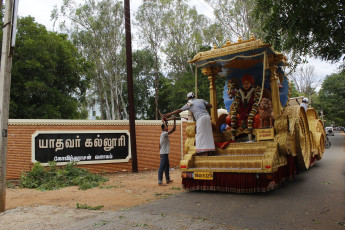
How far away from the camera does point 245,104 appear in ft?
26.1

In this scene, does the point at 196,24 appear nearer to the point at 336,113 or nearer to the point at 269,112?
the point at 269,112

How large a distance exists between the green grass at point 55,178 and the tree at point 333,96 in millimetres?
38597

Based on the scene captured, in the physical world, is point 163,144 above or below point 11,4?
below

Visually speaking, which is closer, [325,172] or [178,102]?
[325,172]

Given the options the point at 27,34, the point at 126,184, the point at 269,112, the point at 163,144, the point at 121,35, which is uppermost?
the point at 121,35

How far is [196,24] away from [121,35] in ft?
23.7

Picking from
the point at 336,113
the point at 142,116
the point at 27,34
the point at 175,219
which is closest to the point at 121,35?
the point at 27,34

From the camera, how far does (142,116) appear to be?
4053 cm

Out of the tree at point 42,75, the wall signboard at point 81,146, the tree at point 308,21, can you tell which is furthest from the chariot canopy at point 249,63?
the tree at point 42,75

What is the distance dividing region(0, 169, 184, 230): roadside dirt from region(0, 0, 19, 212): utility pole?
2.38ft

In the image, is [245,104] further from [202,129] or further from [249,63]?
[202,129]

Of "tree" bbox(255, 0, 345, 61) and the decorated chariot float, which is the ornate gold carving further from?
"tree" bbox(255, 0, 345, 61)

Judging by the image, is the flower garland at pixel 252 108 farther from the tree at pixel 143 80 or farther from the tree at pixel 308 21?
the tree at pixel 143 80

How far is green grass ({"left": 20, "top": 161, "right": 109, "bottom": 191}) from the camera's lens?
8.55 meters
